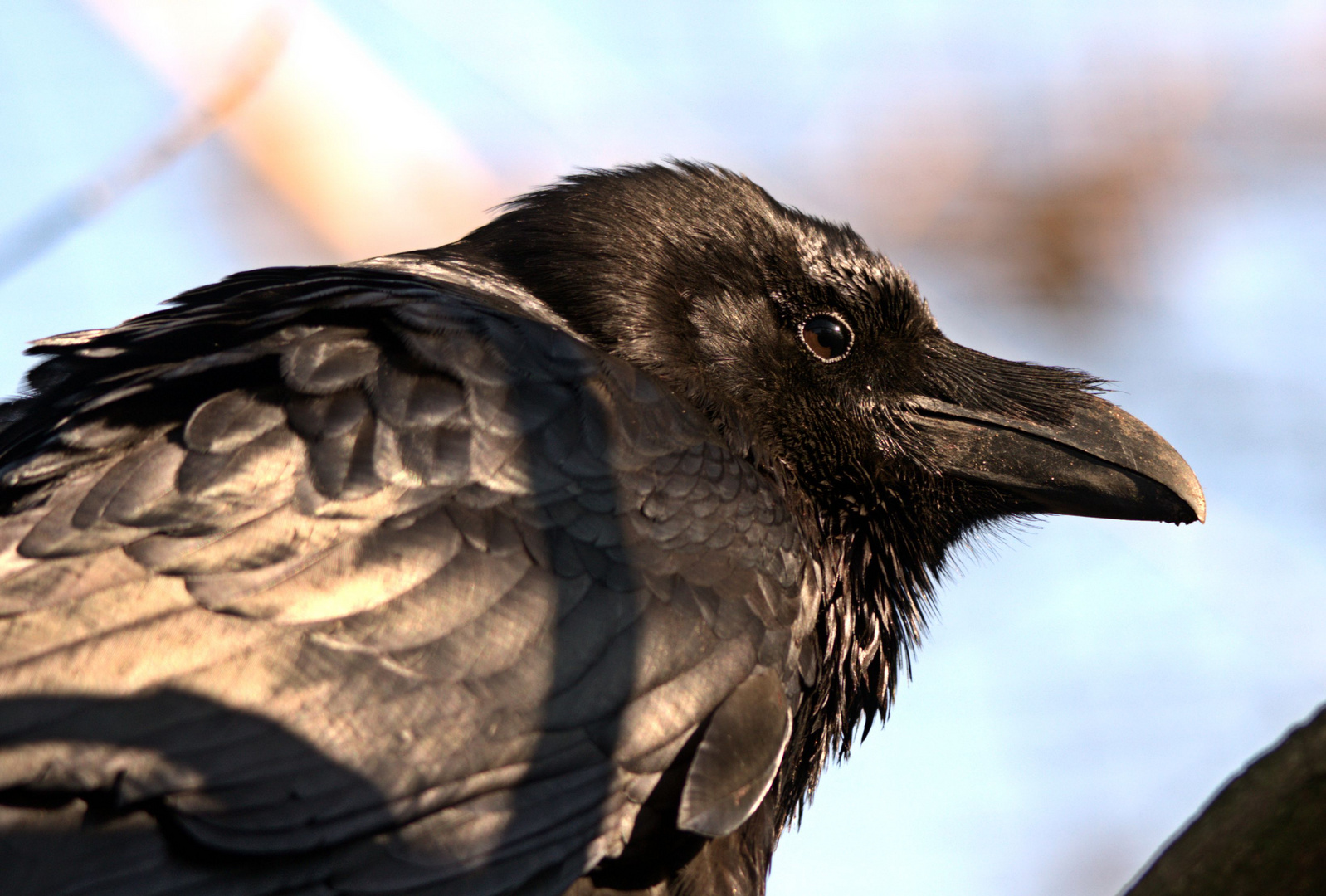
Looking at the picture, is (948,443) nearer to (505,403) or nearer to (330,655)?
(505,403)

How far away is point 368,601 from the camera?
2980mm

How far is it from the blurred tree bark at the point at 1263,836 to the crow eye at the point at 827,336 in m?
1.76

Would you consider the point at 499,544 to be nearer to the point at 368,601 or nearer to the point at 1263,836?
the point at 368,601

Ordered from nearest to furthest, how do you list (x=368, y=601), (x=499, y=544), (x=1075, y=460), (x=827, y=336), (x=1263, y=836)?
1. (x=1263, y=836)
2. (x=368, y=601)
3. (x=499, y=544)
4. (x=1075, y=460)
5. (x=827, y=336)

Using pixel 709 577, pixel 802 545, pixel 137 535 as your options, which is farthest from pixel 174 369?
pixel 802 545

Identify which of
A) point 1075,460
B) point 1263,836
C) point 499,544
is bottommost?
point 1263,836

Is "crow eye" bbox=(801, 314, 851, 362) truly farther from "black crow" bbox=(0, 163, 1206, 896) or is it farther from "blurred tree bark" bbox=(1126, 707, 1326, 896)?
"blurred tree bark" bbox=(1126, 707, 1326, 896)

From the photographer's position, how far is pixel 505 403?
3.33m

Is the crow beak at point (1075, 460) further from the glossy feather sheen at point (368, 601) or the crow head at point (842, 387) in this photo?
the glossy feather sheen at point (368, 601)

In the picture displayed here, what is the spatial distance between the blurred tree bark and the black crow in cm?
95

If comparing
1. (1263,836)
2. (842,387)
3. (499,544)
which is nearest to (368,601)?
(499,544)

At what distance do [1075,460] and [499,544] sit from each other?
68.6 inches

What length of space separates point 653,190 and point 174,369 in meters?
1.53

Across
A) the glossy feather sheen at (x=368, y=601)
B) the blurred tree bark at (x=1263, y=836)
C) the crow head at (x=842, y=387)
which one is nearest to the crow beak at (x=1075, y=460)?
the crow head at (x=842, y=387)
